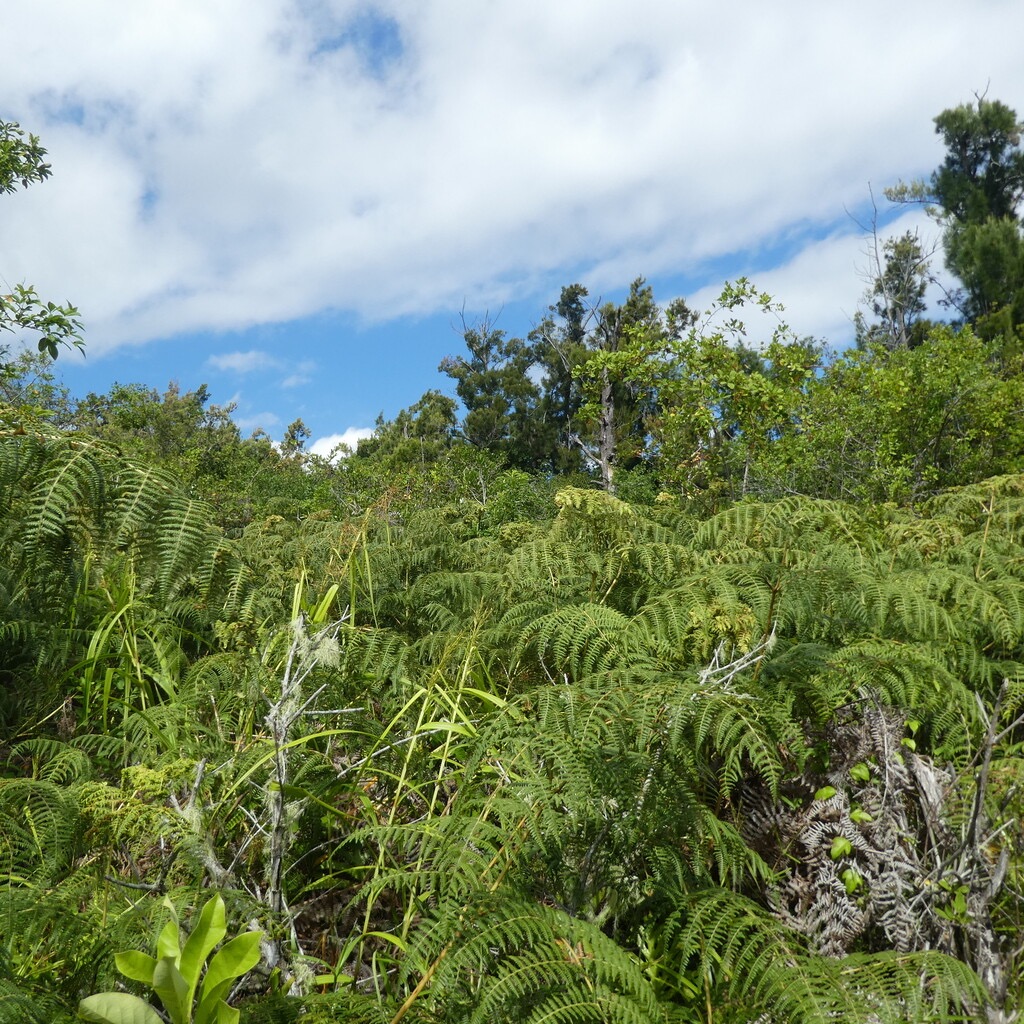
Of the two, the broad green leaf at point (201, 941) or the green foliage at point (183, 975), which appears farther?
the broad green leaf at point (201, 941)

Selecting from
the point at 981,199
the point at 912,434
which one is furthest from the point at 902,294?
the point at 912,434

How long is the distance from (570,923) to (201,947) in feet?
1.97

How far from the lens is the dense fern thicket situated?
1469mm

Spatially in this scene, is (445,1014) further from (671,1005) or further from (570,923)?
(671,1005)

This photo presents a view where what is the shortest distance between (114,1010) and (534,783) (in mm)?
790

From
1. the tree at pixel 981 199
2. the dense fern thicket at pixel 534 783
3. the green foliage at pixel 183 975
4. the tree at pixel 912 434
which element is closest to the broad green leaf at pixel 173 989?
the green foliage at pixel 183 975

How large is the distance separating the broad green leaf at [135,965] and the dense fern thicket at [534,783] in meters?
0.11

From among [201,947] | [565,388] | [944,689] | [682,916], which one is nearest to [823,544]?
[944,689]

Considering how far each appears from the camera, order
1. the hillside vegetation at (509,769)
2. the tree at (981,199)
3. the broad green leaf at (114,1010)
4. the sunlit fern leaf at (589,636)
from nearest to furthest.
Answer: the broad green leaf at (114,1010) → the hillside vegetation at (509,769) → the sunlit fern leaf at (589,636) → the tree at (981,199)

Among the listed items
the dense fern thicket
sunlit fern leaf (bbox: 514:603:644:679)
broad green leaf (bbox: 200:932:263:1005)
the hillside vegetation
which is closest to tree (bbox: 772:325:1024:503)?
the hillside vegetation

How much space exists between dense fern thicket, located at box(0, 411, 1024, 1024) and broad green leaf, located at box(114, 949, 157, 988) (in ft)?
0.35

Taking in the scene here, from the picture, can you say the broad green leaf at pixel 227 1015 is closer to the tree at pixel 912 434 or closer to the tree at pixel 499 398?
the tree at pixel 912 434

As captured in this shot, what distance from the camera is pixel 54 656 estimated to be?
9.96ft

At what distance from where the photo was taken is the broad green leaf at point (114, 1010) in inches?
46.5
